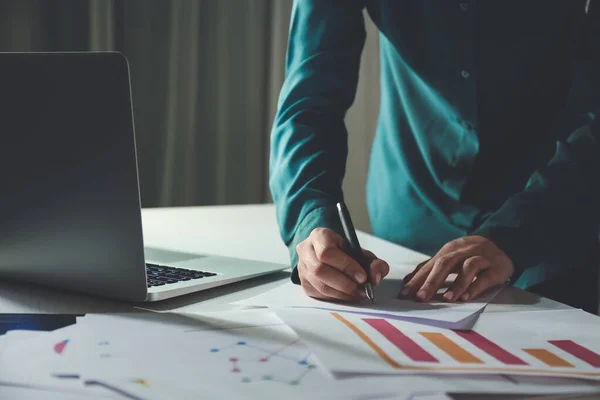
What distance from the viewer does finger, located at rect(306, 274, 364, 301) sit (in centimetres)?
74

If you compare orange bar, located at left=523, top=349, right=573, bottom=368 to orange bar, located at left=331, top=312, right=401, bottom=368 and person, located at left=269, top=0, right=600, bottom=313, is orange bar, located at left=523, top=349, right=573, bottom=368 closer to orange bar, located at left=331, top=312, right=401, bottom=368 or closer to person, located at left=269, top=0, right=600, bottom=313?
orange bar, located at left=331, top=312, right=401, bottom=368

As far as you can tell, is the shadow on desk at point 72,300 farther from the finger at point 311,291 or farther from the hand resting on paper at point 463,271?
the hand resting on paper at point 463,271

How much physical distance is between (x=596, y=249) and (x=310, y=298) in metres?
0.64

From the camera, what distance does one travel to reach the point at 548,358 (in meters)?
0.56

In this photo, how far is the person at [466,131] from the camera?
0.93 meters

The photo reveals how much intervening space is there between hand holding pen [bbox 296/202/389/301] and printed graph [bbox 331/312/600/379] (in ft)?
0.30

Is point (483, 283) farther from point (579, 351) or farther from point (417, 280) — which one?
point (579, 351)

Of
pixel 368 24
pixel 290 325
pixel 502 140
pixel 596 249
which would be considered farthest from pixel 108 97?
pixel 368 24

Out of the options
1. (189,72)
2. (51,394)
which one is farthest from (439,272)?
A: (189,72)

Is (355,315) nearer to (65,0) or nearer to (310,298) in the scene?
(310,298)

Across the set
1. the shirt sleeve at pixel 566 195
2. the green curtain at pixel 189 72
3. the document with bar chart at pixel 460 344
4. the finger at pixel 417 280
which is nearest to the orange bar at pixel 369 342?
the document with bar chart at pixel 460 344

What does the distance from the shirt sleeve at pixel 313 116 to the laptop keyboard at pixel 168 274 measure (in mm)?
129

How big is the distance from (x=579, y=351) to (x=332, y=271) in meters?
0.27

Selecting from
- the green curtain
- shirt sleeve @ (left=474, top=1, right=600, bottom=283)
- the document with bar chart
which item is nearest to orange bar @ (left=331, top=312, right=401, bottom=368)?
the document with bar chart
